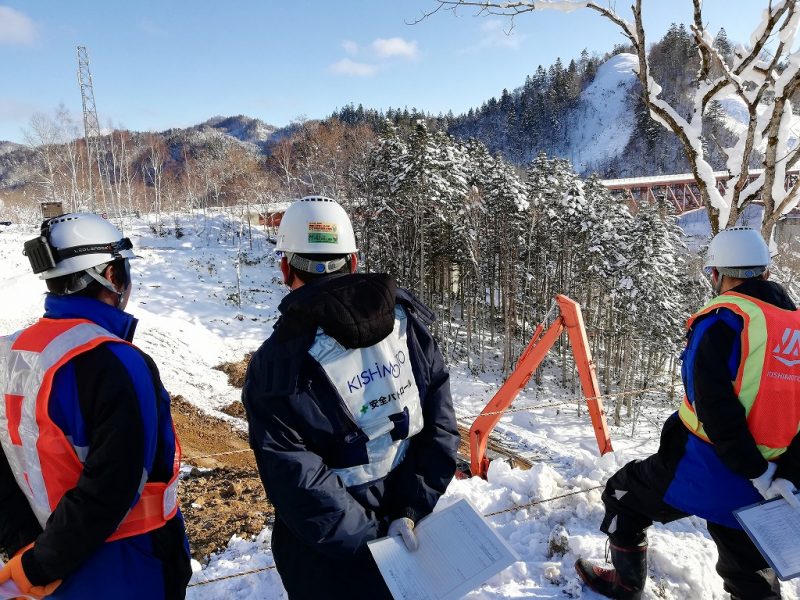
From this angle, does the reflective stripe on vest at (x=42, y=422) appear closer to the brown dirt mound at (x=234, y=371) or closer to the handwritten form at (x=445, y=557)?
the handwritten form at (x=445, y=557)

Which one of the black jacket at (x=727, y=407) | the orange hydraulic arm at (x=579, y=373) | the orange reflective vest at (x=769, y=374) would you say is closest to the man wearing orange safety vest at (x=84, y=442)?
the black jacket at (x=727, y=407)

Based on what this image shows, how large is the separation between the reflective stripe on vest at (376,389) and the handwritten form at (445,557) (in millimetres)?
263

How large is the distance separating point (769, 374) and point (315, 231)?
7.55ft

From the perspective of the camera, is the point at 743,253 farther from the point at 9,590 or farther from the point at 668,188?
the point at 668,188

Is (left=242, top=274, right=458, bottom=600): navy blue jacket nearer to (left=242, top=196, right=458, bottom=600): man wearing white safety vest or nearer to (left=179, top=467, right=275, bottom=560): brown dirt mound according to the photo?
(left=242, top=196, right=458, bottom=600): man wearing white safety vest

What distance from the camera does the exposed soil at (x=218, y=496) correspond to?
5215mm

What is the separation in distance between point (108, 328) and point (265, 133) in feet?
639

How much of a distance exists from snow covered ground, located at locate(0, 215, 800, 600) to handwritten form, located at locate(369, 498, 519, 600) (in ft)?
5.72

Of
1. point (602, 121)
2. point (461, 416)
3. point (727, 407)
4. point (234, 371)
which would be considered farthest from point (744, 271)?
point (602, 121)

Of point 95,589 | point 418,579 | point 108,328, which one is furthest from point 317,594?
point 108,328

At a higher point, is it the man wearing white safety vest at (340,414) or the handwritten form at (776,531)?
the man wearing white safety vest at (340,414)

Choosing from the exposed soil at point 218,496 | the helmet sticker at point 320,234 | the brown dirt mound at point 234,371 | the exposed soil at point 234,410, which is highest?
the helmet sticker at point 320,234

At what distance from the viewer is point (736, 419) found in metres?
2.27

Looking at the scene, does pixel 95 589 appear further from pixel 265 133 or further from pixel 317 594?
pixel 265 133
